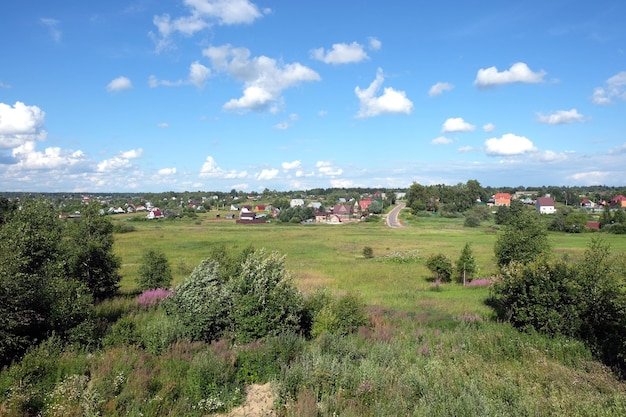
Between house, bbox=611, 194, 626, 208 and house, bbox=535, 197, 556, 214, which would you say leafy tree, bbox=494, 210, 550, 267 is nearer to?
house, bbox=535, 197, 556, 214

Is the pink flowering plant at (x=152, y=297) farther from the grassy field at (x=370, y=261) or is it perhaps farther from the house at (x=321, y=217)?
the house at (x=321, y=217)

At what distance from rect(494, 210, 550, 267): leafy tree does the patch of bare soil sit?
649 inches

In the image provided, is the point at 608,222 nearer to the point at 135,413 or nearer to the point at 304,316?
Result: the point at 304,316

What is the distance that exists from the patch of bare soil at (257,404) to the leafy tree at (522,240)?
16.5 metres

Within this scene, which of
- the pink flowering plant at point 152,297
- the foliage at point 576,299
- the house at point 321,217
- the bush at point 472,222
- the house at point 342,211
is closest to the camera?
the foliage at point 576,299

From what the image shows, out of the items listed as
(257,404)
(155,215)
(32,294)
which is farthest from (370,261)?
(155,215)

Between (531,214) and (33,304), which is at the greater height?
(531,214)

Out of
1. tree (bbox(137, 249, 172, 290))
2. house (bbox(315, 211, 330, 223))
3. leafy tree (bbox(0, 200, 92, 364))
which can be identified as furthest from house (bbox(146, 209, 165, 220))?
leafy tree (bbox(0, 200, 92, 364))

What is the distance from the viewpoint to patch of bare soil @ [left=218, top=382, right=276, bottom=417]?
8570 millimetres

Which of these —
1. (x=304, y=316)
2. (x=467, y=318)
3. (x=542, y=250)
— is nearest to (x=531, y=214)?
(x=542, y=250)

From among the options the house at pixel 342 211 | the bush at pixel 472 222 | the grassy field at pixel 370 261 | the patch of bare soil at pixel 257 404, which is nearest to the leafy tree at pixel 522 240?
the grassy field at pixel 370 261

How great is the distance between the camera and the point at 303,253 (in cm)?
4894

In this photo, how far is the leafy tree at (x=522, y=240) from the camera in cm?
2111

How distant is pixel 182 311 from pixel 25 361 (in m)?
4.62
